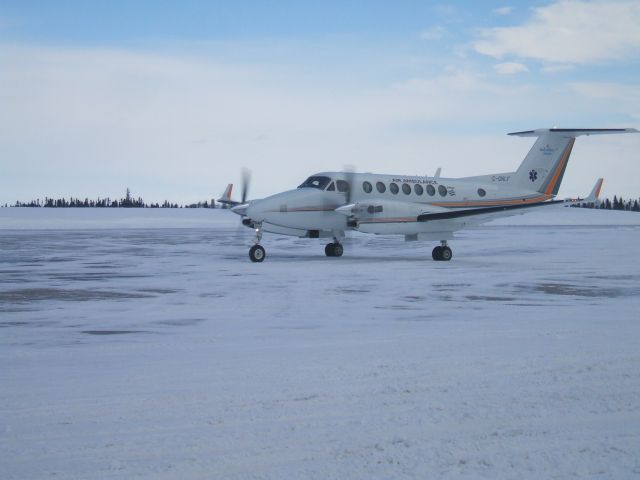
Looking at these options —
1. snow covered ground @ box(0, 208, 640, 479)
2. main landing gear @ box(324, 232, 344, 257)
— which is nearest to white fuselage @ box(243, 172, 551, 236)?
main landing gear @ box(324, 232, 344, 257)

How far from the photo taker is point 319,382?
6156 mm

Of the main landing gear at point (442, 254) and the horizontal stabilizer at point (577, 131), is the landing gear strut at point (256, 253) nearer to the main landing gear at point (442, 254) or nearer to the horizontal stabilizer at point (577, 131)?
the main landing gear at point (442, 254)

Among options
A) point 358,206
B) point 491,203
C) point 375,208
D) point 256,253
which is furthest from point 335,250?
point 491,203

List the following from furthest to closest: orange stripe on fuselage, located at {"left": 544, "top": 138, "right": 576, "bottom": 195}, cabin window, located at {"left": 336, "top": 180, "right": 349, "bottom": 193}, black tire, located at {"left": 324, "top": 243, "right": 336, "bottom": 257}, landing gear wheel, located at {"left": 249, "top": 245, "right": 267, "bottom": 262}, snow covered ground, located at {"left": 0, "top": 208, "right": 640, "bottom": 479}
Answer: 1. orange stripe on fuselage, located at {"left": 544, "top": 138, "right": 576, "bottom": 195}
2. black tire, located at {"left": 324, "top": 243, "right": 336, "bottom": 257}
3. cabin window, located at {"left": 336, "top": 180, "right": 349, "bottom": 193}
4. landing gear wheel, located at {"left": 249, "top": 245, "right": 267, "bottom": 262}
5. snow covered ground, located at {"left": 0, "top": 208, "right": 640, "bottom": 479}

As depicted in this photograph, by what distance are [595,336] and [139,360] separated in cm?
518

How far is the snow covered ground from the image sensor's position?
13.9ft

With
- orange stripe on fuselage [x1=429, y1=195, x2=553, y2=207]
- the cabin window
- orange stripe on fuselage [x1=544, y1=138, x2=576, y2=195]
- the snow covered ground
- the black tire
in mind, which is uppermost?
orange stripe on fuselage [x1=544, y1=138, x2=576, y2=195]

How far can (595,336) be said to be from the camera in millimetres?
8375

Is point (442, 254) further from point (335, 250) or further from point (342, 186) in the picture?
point (342, 186)

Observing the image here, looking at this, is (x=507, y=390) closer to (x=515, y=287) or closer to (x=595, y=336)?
(x=595, y=336)

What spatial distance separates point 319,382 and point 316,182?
709 inches

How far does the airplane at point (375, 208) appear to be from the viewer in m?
22.8

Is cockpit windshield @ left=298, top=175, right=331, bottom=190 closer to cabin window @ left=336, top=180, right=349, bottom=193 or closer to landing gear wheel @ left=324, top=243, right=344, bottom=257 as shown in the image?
cabin window @ left=336, top=180, right=349, bottom=193

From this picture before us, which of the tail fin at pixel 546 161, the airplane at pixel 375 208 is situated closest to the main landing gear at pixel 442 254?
the airplane at pixel 375 208
